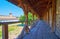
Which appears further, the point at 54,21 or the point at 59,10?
A: the point at 54,21

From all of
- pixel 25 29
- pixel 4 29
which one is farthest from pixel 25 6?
pixel 4 29

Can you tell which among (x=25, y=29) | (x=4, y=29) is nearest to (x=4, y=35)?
(x=4, y=29)

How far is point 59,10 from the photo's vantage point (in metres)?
4.15

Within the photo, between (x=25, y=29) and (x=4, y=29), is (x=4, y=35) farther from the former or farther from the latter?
(x=25, y=29)

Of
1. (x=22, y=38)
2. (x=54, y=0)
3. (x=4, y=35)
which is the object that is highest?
(x=54, y=0)

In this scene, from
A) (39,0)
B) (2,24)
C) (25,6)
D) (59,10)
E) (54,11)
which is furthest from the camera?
(39,0)

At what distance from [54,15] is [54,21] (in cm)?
23

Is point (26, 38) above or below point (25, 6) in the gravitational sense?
below

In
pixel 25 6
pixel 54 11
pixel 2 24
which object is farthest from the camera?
pixel 25 6

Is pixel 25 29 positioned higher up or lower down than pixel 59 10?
lower down

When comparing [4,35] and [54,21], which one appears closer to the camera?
[4,35]

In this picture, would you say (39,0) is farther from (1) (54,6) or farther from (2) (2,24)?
(2) (2,24)

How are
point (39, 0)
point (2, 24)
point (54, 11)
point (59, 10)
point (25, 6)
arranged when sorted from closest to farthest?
point (2, 24)
point (59, 10)
point (54, 11)
point (25, 6)
point (39, 0)

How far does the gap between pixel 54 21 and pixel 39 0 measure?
1.66m
